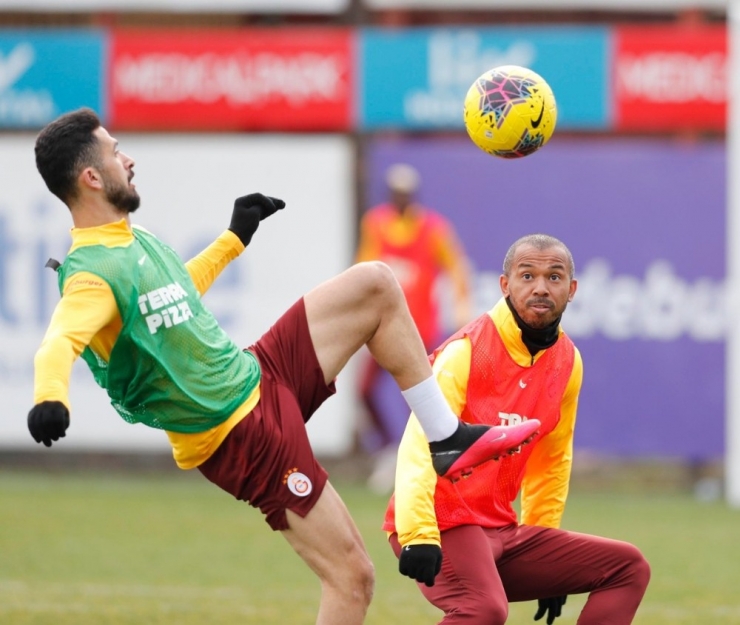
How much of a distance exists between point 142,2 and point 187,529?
547cm

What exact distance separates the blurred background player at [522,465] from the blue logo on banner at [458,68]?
7934mm

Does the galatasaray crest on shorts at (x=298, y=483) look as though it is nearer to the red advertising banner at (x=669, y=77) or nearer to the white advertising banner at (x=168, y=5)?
the white advertising banner at (x=168, y=5)

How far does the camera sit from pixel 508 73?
6.12 metres

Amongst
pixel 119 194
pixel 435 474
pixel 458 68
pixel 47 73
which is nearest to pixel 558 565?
pixel 435 474

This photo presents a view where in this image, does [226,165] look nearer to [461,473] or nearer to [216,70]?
[216,70]

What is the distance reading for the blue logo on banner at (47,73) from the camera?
13.9m

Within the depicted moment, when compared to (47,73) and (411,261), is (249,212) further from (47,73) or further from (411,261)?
(47,73)

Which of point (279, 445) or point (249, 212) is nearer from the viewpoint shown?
point (279, 445)

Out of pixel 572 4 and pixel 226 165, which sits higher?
pixel 572 4

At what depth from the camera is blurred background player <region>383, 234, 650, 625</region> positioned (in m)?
5.70

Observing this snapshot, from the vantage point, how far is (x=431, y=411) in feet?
17.8

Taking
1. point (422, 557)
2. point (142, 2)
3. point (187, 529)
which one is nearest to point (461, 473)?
point (422, 557)

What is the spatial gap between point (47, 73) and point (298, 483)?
935 cm

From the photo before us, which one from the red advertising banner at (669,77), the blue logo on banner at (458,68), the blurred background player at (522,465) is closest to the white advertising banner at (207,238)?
the blue logo on banner at (458,68)
